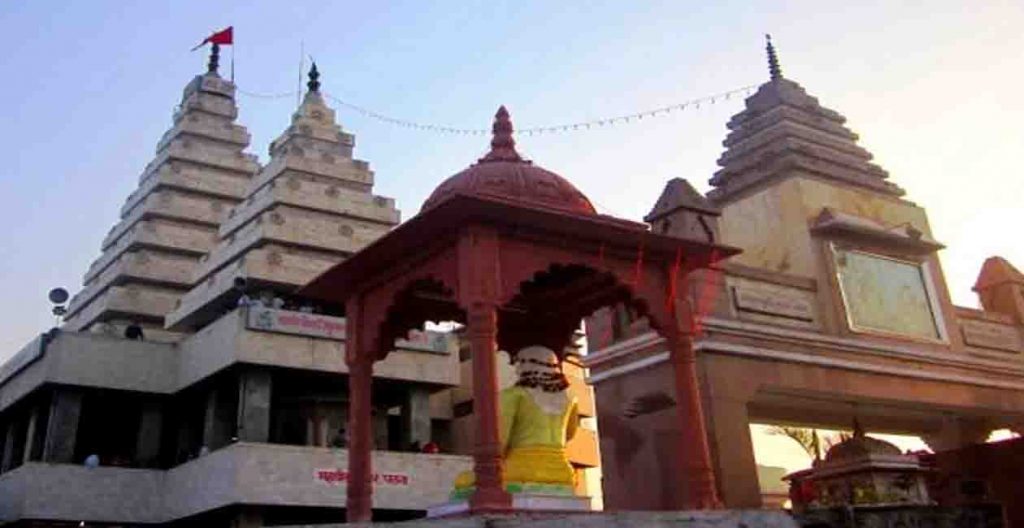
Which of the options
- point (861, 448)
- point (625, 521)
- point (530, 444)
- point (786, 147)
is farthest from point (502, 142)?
point (786, 147)

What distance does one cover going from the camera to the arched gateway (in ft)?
25.3

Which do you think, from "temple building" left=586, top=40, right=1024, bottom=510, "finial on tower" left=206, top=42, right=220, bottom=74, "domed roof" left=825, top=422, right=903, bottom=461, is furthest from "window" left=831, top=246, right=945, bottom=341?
"finial on tower" left=206, top=42, right=220, bottom=74

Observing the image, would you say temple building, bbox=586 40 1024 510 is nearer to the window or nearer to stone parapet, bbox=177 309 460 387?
the window

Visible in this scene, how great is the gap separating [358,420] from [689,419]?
3373 millimetres

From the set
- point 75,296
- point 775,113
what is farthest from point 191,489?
point 775,113

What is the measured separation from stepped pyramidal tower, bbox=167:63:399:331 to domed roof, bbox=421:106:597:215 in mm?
21420

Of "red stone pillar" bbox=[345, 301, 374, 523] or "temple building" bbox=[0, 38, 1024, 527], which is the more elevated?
"temple building" bbox=[0, 38, 1024, 527]

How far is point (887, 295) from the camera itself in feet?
48.0

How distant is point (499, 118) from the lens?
383 inches

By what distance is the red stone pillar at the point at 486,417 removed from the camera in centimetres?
716

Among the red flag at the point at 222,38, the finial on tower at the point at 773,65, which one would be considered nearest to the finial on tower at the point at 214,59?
the red flag at the point at 222,38

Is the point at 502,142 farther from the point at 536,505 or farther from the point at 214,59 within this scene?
the point at 214,59

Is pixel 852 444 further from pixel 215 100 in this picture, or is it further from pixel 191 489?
pixel 215 100

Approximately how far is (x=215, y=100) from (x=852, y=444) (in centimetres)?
3492
